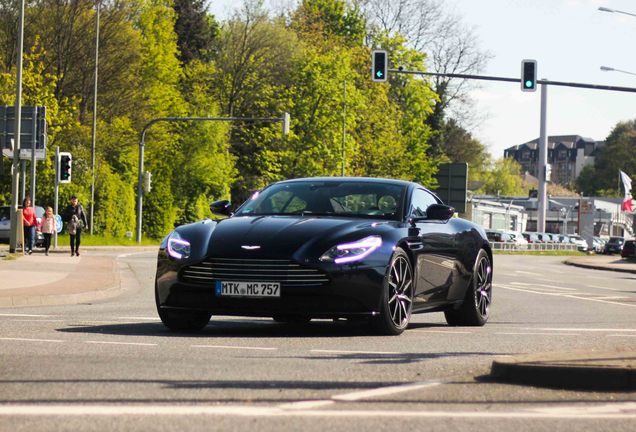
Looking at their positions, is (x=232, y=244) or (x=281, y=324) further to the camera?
(x=281, y=324)

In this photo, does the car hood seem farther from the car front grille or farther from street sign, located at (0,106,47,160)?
street sign, located at (0,106,47,160)

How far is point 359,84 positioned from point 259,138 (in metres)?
8.47

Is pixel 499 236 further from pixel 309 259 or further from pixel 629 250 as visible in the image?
pixel 309 259

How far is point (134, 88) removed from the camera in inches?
2509

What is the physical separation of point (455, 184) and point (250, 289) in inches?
1507

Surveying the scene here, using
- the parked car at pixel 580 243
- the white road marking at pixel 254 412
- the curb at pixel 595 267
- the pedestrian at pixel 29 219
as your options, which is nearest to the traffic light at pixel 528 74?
the pedestrian at pixel 29 219

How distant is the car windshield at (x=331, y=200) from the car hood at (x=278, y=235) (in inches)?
23.7

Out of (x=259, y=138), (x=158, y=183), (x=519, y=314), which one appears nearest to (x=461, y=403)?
(x=519, y=314)

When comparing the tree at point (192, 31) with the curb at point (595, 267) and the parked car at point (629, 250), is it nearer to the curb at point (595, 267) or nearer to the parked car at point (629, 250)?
the parked car at point (629, 250)

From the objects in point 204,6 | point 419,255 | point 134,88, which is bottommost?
point 419,255

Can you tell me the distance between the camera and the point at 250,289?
37.0ft

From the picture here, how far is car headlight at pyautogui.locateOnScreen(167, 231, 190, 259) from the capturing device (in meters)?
11.6

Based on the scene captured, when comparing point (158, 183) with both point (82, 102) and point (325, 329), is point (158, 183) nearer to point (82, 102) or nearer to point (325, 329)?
point (82, 102)

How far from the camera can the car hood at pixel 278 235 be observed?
11.3m
